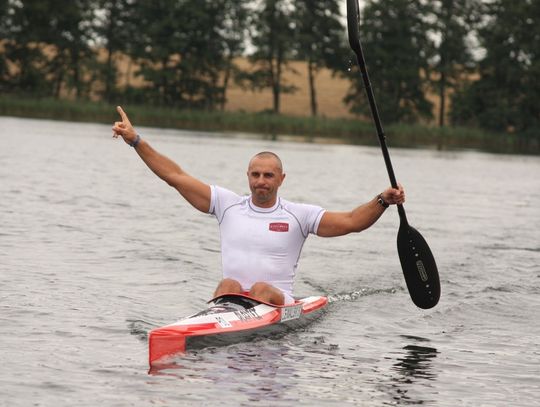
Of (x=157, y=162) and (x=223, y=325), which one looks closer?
(x=223, y=325)

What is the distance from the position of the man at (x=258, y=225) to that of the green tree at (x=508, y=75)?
73.0 metres

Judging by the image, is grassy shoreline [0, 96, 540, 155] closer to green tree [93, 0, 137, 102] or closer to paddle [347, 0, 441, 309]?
green tree [93, 0, 137, 102]

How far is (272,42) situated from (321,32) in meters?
4.94

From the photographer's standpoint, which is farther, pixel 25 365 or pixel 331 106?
pixel 331 106

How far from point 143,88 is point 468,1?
26320 mm

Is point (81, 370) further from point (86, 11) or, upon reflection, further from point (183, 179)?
point (86, 11)

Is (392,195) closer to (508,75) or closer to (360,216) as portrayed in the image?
(360,216)

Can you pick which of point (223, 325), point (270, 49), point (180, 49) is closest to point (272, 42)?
point (270, 49)

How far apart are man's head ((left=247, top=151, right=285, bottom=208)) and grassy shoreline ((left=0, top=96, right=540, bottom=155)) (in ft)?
184

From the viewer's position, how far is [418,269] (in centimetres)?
1326

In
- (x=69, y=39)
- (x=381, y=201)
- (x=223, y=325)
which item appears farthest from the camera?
(x=69, y=39)

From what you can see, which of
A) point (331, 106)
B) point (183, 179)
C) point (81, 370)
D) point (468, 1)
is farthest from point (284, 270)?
point (331, 106)

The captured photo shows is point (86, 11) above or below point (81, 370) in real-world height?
above

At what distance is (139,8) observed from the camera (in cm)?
9181
